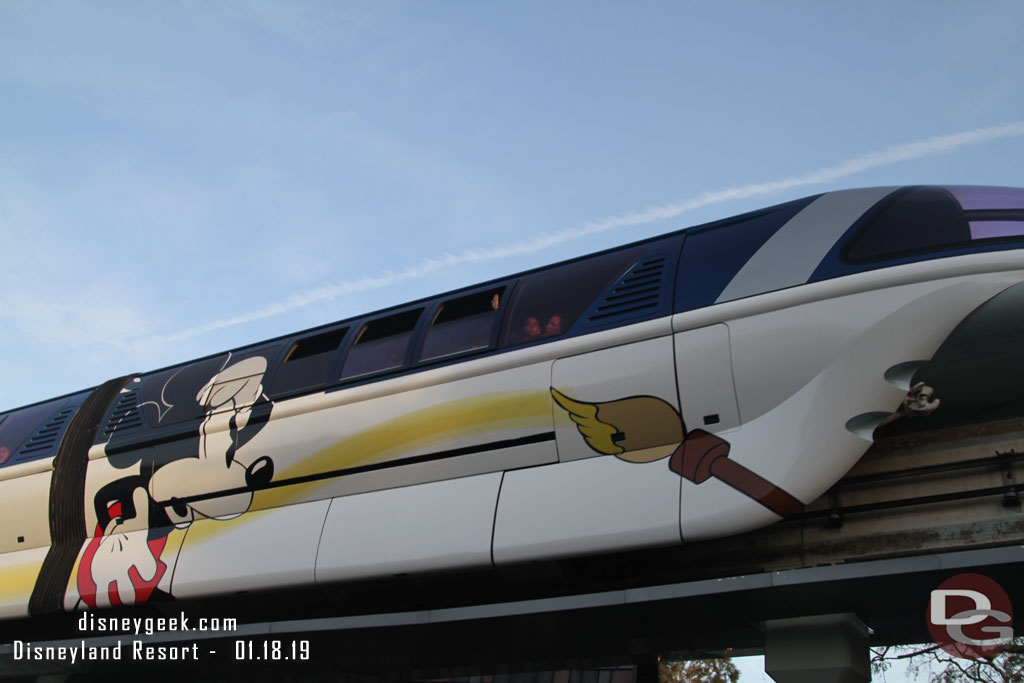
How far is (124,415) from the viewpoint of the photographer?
39.4 ft

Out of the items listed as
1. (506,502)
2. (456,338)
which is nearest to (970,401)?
(506,502)

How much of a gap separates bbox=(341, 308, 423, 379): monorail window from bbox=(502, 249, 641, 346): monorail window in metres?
→ 1.35

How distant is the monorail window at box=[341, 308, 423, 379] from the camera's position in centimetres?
1014

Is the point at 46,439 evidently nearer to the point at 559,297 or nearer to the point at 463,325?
the point at 463,325

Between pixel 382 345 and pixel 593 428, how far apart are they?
3.05 metres

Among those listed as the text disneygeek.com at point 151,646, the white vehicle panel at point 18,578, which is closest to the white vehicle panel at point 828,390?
the text disneygeek.com at point 151,646

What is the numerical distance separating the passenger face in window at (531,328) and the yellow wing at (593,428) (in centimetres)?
93

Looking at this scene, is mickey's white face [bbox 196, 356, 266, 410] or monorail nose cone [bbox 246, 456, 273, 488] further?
mickey's white face [bbox 196, 356, 266, 410]

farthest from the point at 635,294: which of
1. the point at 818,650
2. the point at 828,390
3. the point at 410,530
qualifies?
the point at 818,650

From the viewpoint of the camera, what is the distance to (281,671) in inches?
420

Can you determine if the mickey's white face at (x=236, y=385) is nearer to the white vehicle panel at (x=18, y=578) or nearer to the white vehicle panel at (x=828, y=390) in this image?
the white vehicle panel at (x=18, y=578)

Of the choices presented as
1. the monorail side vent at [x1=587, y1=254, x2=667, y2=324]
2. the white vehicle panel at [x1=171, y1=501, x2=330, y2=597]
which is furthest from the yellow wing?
the white vehicle panel at [x1=171, y1=501, x2=330, y2=597]

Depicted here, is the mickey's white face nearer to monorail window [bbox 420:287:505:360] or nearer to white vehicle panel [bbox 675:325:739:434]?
monorail window [bbox 420:287:505:360]

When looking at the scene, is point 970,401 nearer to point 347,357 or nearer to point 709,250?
point 709,250
